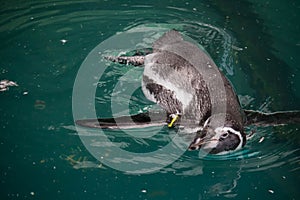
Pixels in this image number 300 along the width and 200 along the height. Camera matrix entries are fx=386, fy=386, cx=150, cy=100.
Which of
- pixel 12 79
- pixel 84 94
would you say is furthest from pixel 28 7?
pixel 84 94

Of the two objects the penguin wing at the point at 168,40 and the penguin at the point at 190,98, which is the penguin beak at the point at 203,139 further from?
the penguin wing at the point at 168,40

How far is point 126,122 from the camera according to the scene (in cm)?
201

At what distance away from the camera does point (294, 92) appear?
8.30 ft

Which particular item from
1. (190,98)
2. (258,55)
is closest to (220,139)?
(190,98)

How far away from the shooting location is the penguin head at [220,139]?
1791 mm

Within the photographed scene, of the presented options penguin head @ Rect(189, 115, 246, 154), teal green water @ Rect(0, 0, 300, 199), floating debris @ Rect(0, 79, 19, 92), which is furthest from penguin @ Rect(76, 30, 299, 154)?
floating debris @ Rect(0, 79, 19, 92)

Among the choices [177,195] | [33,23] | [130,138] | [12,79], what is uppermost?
[33,23]

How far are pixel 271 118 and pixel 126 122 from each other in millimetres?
811

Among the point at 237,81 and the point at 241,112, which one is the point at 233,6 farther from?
the point at 241,112

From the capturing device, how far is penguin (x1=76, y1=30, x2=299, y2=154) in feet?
5.99

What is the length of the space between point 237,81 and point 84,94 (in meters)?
1.01

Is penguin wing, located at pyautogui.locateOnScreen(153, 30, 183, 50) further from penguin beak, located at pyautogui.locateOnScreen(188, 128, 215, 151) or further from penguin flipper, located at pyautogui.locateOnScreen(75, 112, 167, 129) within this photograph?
penguin beak, located at pyautogui.locateOnScreen(188, 128, 215, 151)

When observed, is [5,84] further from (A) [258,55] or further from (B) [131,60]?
(A) [258,55]

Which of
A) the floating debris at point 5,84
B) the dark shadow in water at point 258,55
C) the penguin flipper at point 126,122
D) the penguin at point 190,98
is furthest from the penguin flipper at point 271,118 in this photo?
the floating debris at point 5,84
